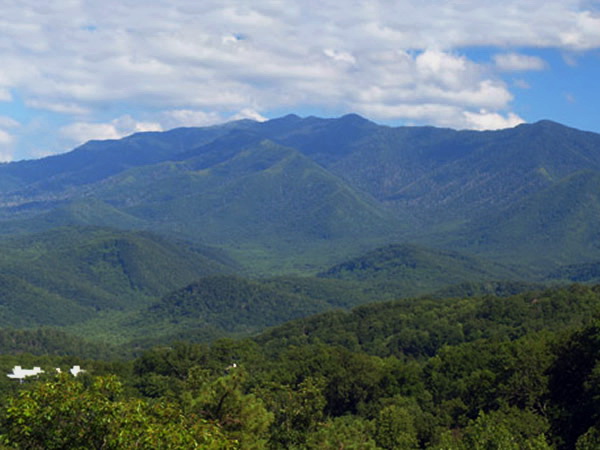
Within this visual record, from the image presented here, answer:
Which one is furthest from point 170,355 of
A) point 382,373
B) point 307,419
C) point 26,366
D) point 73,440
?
point 73,440

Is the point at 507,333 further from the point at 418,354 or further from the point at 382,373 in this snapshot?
the point at 382,373

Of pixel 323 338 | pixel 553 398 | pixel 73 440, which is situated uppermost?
pixel 73 440

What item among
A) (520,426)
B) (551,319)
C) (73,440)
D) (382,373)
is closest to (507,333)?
(551,319)

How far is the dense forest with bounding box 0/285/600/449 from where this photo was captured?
32.5 metres

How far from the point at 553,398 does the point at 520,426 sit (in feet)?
43.7

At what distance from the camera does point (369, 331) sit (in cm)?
17762

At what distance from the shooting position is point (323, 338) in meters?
180

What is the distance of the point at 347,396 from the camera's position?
9794 cm

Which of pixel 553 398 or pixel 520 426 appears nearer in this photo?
pixel 520 426

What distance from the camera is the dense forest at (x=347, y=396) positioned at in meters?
32.5

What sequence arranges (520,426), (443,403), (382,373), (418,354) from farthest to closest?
(418,354), (382,373), (443,403), (520,426)

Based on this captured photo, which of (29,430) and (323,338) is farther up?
(29,430)

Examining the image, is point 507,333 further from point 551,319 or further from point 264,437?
point 264,437

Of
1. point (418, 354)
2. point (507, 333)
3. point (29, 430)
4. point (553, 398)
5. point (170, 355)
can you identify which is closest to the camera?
point (29, 430)
